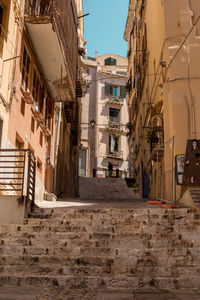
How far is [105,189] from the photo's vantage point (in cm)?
2528

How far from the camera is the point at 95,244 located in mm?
6980

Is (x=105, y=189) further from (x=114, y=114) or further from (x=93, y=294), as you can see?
(x=93, y=294)

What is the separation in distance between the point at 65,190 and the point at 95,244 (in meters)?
18.0

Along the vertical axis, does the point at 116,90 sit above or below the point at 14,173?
above

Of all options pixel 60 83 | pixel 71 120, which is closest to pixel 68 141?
pixel 71 120

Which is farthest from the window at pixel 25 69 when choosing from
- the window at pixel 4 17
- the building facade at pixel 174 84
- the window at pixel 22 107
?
the building facade at pixel 174 84

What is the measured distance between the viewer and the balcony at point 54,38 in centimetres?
1370

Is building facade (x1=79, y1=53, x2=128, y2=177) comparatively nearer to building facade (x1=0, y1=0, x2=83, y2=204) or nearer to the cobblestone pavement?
building facade (x1=0, y1=0, x2=83, y2=204)

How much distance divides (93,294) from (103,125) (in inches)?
1459

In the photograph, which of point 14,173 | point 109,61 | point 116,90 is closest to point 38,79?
point 14,173

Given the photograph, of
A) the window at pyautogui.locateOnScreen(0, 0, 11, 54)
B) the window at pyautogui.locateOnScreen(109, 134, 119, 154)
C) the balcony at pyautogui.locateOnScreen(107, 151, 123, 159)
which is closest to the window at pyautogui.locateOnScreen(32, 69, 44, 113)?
the window at pyautogui.locateOnScreen(0, 0, 11, 54)

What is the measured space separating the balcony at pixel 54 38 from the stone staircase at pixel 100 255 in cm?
753

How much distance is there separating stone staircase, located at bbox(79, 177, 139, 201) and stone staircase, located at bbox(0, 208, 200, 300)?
14021 mm

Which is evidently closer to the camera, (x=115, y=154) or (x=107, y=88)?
(x=115, y=154)
